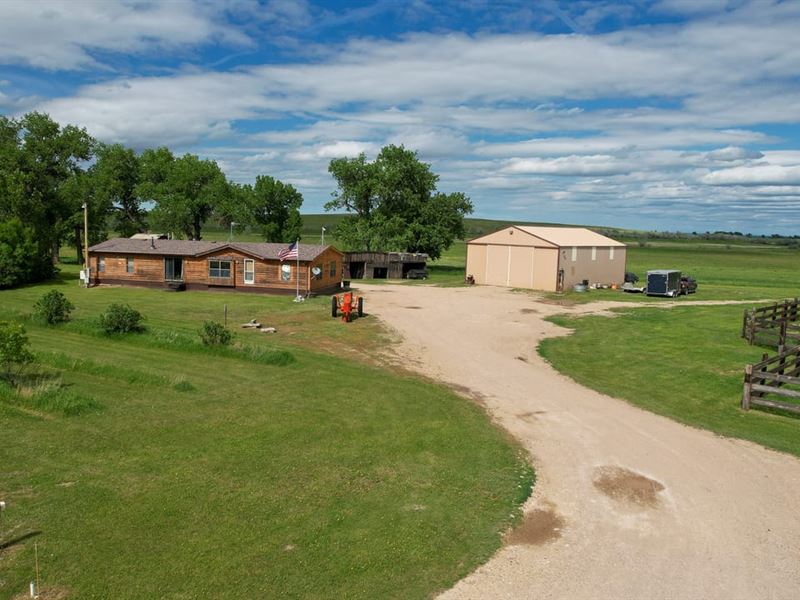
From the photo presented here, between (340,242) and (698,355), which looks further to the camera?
(340,242)

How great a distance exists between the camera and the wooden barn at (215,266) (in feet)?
133

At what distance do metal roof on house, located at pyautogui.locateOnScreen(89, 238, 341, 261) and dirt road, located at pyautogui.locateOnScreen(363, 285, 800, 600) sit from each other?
2375 centimetres

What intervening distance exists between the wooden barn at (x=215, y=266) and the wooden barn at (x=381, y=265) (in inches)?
386

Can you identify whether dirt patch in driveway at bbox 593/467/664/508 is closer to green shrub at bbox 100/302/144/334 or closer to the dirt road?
the dirt road

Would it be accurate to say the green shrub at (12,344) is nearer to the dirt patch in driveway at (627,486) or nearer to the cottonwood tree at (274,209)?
the dirt patch in driveway at (627,486)

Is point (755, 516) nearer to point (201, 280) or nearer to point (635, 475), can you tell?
point (635, 475)

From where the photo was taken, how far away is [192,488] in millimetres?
10297

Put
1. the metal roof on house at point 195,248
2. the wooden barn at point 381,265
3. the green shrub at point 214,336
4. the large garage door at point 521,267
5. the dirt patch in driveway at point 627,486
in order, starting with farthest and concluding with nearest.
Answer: the wooden barn at point 381,265 < the large garage door at point 521,267 < the metal roof on house at point 195,248 < the green shrub at point 214,336 < the dirt patch in driveway at point 627,486

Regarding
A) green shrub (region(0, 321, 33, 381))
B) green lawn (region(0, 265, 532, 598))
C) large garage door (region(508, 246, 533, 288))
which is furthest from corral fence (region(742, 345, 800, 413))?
large garage door (region(508, 246, 533, 288))

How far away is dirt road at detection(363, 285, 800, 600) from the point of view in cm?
810

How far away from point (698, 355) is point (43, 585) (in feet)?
72.3

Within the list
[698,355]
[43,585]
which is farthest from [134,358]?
[698,355]

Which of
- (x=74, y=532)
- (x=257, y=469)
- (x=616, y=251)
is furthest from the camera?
(x=616, y=251)

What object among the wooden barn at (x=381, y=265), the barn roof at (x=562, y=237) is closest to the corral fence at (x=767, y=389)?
the barn roof at (x=562, y=237)
